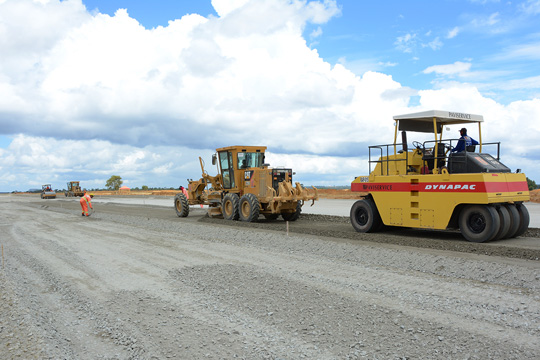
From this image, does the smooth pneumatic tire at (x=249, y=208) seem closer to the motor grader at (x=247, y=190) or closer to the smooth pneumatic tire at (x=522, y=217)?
the motor grader at (x=247, y=190)

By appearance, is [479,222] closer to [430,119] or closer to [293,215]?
[430,119]

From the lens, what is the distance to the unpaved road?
4.56 meters

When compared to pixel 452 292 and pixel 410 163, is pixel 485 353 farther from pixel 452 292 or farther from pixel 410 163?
pixel 410 163

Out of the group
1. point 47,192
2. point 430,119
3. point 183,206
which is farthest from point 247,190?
point 47,192

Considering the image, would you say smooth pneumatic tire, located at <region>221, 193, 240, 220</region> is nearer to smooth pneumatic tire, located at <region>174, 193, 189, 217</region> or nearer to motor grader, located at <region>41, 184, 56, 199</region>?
smooth pneumatic tire, located at <region>174, 193, 189, 217</region>

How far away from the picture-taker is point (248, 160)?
18.6 metres

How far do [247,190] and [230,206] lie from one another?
110cm

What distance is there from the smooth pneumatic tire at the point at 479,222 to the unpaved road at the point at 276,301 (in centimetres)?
55

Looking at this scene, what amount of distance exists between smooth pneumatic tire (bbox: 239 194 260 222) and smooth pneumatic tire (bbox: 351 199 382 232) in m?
4.61

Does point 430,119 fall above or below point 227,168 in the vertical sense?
above

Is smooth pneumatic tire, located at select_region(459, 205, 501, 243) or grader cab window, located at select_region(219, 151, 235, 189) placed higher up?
grader cab window, located at select_region(219, 151, 235, 189)

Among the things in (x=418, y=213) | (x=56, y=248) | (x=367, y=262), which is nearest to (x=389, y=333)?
(x=367, y=262)

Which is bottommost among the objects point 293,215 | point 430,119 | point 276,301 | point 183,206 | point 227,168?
point 276,301

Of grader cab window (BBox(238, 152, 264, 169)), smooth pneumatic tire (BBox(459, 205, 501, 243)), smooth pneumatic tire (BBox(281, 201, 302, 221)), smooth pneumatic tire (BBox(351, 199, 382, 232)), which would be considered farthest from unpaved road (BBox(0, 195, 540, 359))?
grader cab window (BBox(238, 152, 264, 169))
